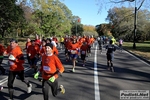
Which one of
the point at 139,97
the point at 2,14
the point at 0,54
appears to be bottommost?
the point at 139,97

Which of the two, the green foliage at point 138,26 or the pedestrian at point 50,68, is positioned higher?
the green foliage at point 138,26

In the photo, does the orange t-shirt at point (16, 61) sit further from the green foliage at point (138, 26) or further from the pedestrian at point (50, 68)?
the green foliage at point (138, 26)

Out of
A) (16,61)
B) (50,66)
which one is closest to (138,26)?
(16,61)

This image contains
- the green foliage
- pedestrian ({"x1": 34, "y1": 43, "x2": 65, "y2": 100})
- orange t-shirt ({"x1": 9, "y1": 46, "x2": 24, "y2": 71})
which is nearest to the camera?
pedestrian ({"x1": 34, "y1": 43, "x2": 65, "y2": 100})

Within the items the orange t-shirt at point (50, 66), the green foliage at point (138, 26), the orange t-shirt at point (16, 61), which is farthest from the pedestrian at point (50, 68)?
the green foliage at point (138, 26)

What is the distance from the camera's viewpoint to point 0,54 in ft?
29.8

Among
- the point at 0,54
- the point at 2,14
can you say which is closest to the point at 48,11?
the point at 2,14

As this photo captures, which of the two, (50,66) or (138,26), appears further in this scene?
(138,26)

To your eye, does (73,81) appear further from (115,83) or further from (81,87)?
(115,83)

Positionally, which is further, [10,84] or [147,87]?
[147,87]

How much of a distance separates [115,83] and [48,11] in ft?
127

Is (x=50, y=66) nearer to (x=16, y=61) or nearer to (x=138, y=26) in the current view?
(x=16, y=61)

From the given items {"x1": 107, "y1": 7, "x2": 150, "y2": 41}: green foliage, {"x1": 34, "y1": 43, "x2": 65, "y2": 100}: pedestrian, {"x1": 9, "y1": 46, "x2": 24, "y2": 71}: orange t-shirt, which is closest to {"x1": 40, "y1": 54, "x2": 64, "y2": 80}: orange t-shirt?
{"x1": 34, "y1": 43, "x2": 65, "y2": 100}: pedestrian

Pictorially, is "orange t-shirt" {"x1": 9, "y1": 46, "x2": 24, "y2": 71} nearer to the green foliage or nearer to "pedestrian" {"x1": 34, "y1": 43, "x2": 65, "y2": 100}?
"pedestrian" {"x1": 34, "y1": 43, "x2": 65, "y2": 100}
